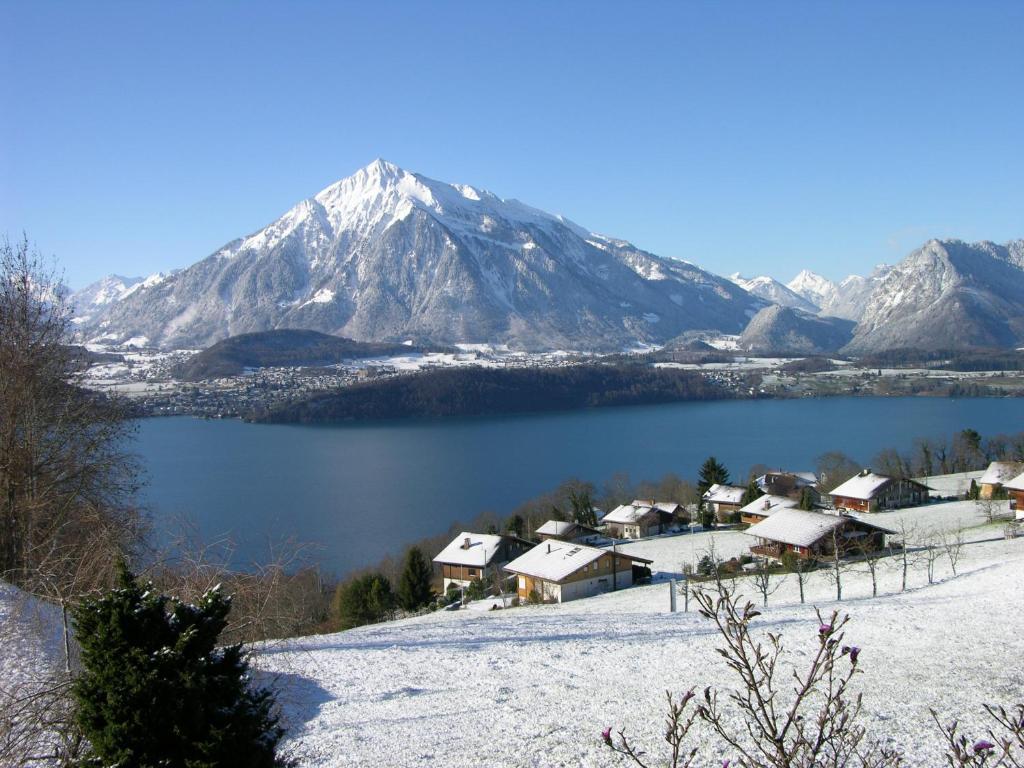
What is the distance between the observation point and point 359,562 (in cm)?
3366

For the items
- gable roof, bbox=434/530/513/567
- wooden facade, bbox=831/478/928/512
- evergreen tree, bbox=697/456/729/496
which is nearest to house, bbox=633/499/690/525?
evergreen tree, bbox=697/456/729/496

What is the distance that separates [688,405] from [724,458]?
4962 centimetres

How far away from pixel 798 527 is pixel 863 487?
41.6 feet

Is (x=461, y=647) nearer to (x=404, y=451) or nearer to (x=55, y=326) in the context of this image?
(x=55, y=326)

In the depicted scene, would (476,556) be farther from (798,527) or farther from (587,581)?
(798,527)

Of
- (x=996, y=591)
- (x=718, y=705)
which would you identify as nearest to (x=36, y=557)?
(x=718, y=705)

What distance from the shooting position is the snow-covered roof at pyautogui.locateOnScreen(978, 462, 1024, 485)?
3322 centimetres

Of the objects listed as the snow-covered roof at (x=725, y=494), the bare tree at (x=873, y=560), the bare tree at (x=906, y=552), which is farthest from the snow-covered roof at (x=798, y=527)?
the snow-covered roof at (x=725, y=494)

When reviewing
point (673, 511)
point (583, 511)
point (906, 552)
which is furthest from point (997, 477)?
point (906, 552)

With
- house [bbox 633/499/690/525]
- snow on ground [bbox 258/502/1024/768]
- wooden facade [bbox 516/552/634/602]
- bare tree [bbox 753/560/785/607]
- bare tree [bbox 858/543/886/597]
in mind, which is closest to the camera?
snow on ground [bbox 258/502/1024/768]

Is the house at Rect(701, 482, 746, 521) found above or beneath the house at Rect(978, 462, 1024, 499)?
beneath

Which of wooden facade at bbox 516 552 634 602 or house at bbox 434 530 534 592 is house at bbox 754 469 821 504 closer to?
house at bbox 434 530 534 592

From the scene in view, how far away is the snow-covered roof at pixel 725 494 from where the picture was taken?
38.0 meters

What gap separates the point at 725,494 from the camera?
38688 millimetres
